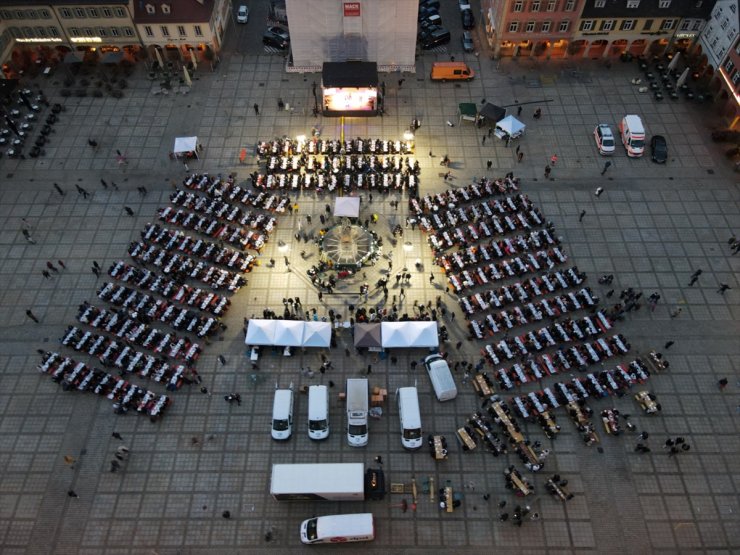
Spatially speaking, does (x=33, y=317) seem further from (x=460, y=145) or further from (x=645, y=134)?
(x=645, y=134)

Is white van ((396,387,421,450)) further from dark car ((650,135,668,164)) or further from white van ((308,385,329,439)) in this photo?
dark car ((650,135,668,164))

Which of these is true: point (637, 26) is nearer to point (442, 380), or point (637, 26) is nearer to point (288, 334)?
point (442, 380)

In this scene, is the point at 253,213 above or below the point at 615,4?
below

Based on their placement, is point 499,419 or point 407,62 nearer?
point 499,419

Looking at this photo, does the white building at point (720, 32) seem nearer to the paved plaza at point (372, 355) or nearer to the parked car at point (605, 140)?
the paved plaza at point (372, 355)

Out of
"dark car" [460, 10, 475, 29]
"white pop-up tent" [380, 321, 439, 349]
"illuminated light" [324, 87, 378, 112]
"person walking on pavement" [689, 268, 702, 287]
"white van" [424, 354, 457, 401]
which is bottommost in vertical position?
"white van" [424, 354, 457, 401]

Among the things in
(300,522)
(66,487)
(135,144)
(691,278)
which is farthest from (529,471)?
(135,144)

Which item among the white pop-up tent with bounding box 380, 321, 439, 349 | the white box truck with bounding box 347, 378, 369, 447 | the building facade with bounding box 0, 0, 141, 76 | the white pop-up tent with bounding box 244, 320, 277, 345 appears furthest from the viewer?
the building facade with bounding box 0, 0, 141, 76

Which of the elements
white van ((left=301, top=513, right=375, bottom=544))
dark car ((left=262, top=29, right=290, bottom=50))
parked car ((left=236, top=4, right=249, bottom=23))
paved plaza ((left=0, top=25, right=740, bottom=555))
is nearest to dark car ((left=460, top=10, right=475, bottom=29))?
paved plaza ((left=0, top=25, right=740, bottom=555))

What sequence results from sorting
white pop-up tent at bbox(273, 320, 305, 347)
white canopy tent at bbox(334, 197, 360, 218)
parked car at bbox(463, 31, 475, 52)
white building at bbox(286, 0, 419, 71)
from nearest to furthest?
white pop-up tent at bbox(273, 320, 305, 347) < white canopy tent at bbox(334, 197, 360, 218) < white building at bbox(286, 0, 419, 71) < parked car at bbox(463, 31, 475, 52)
